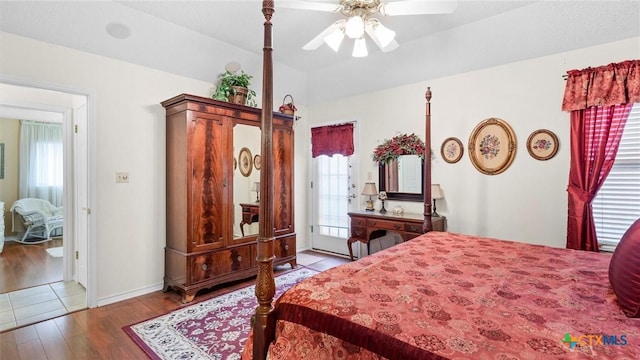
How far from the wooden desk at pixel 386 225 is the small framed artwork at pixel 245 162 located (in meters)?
1.46

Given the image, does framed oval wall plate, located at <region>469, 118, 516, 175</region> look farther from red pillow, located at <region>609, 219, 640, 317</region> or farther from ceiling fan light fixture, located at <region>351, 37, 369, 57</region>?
red pillow, located at <region>609, 219, 640, 317</region>

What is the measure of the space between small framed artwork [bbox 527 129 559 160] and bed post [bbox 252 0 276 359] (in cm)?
288

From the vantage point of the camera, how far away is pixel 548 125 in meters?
3.03

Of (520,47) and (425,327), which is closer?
(425,327)

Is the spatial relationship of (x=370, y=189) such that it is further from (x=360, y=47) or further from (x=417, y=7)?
(x=417, y=7)

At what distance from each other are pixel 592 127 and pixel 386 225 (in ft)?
7.08

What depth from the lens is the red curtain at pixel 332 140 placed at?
4.50m

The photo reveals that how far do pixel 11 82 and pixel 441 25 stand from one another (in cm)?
383

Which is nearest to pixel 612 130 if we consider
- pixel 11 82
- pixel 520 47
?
pixel 520 47

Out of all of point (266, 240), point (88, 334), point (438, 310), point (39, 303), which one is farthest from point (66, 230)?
point (438, 310)

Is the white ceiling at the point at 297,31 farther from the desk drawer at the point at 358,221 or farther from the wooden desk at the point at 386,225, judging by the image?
the desk drawer at the point at 358,221

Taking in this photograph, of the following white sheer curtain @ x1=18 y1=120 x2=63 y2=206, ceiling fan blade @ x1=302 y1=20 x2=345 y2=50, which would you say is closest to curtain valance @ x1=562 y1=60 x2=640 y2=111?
ceiling fan blade @ x1=302 y1=20 x2=345 y2=50

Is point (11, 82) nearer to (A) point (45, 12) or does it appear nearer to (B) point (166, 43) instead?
(A) point (45, 12)

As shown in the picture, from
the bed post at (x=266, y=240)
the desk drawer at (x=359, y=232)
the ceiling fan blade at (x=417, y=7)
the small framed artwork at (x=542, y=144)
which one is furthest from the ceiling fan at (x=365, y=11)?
the desk drawer at (x=359, y=232)
